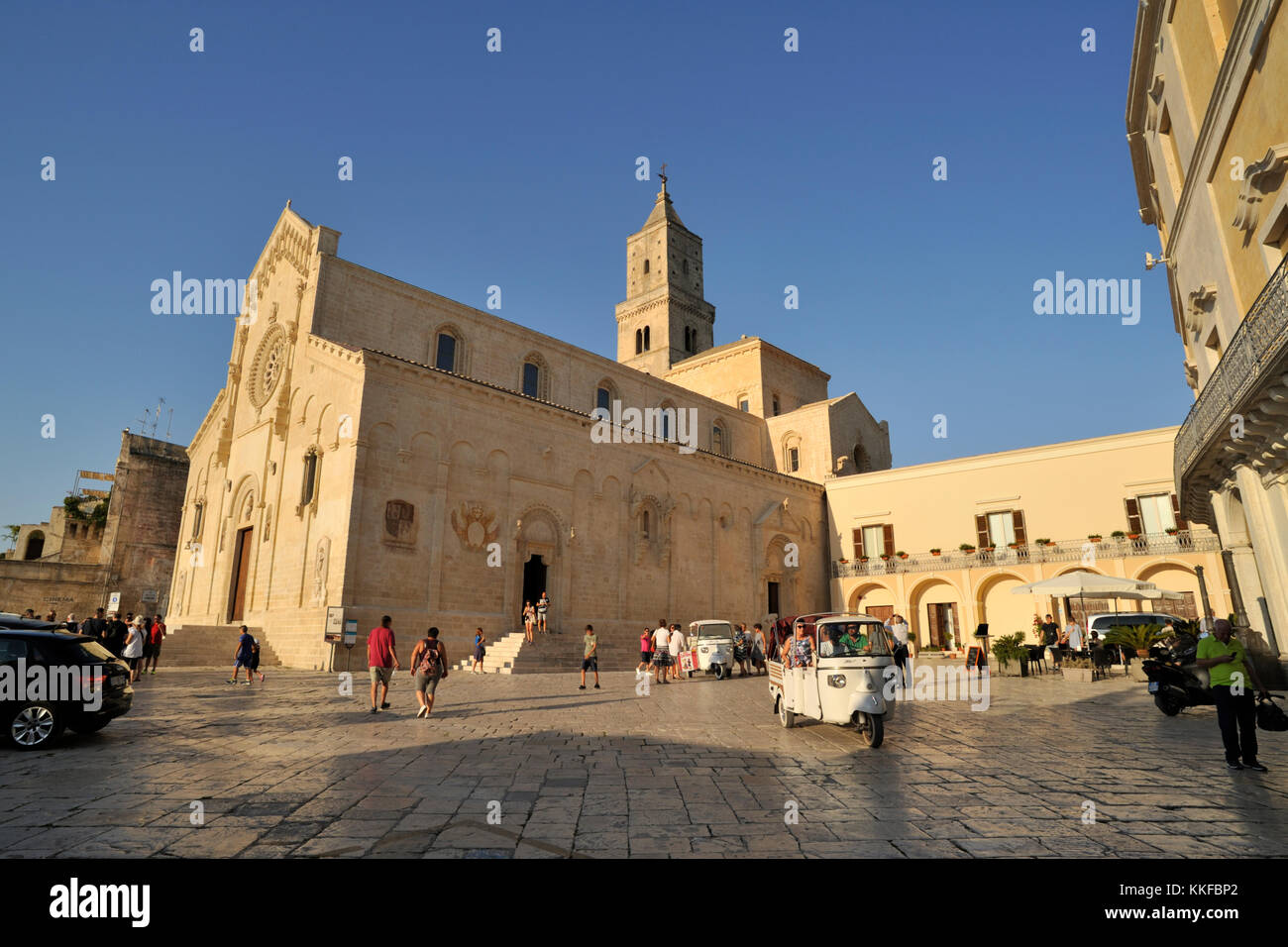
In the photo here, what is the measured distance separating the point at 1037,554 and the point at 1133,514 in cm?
383

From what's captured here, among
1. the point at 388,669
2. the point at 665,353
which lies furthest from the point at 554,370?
the point at 388,669

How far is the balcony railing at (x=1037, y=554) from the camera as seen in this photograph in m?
26.3

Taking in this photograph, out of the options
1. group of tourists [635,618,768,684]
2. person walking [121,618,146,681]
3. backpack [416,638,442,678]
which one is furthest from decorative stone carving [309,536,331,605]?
backpack [416,638,442,678]

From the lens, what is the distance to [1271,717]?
24.5ft

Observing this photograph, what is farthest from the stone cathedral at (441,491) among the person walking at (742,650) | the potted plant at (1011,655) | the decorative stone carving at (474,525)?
the potted plant at (1011,655)

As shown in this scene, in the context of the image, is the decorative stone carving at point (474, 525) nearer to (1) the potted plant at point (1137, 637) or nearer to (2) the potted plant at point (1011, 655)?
(2) the potted plant at point (1011, 655)

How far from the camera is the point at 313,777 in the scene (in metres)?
6.43

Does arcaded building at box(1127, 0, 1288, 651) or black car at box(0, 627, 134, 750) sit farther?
arcaded building at box(1127, 0, 1288, 651)

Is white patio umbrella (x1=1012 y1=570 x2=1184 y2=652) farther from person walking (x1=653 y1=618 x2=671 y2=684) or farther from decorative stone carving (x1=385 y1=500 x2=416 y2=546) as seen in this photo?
decorative stone carving (x1=385 y1=500 x2=416 y2=546)

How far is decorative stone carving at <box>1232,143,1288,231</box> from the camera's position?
9.61 meters

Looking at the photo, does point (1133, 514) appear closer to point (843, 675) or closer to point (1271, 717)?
point (1271, 717)

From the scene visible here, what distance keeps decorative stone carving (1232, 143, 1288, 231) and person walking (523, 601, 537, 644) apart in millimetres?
18724

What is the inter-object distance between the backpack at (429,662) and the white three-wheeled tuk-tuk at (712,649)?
1171cm

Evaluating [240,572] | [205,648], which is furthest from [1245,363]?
[240,572]
